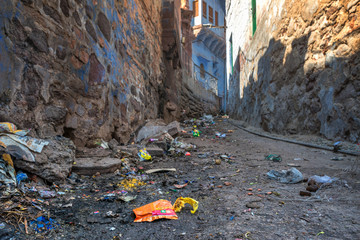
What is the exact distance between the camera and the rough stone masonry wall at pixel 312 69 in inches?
114

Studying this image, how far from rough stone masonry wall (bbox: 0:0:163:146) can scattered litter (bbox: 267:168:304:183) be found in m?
1.93

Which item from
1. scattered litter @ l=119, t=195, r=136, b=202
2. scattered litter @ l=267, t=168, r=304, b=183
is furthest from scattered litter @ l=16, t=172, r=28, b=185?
scattered litter @ l=267, t=168, r=304, b=183

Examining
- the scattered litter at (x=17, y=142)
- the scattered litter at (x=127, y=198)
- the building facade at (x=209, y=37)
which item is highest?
the building facade at (x=209, y=37)

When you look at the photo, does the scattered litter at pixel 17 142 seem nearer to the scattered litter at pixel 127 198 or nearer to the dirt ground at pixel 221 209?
the dirt ground at pixel 221 209

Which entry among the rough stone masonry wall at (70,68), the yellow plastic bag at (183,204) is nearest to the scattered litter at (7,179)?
the rough stone masonry wall at (70,68)

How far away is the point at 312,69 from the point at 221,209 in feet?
10.9

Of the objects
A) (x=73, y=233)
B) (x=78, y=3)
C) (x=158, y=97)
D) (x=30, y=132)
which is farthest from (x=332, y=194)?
(x=158, y=97)

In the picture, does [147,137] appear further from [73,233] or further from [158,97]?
[73,233]

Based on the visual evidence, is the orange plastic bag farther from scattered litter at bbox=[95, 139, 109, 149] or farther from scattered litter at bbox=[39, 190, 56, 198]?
scattered litter at bbox=[95, 139, 109, 149]

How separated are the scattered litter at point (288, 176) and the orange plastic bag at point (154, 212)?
1.14m

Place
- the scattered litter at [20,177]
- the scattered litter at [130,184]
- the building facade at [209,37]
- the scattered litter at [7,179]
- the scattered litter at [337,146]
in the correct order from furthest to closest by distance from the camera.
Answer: the building facade at [209,37] → the scattered litter at [337,146] → the scattered litter at [130,184] → the scattered litter at [20,177] → the scattered litter at [7,179]

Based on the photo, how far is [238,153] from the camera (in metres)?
3.54

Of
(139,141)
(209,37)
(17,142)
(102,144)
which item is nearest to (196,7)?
(209,37)

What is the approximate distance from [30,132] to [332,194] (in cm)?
222
